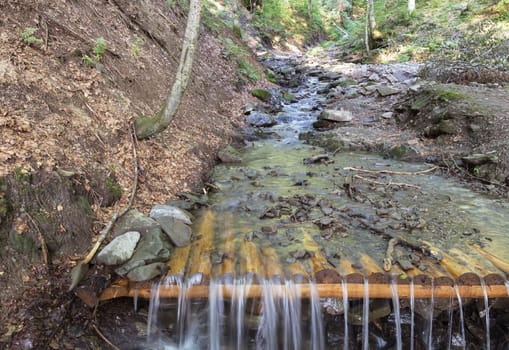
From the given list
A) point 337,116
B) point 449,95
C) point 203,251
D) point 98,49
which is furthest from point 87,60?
point 449,95

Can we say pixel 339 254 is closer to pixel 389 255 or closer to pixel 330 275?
pixel 330 275

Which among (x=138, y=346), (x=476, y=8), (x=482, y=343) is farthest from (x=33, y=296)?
(x=476, y=8)

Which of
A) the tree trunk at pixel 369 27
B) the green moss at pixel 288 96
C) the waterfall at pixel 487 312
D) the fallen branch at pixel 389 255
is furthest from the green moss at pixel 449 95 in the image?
the tree trunk at pixel 369 27

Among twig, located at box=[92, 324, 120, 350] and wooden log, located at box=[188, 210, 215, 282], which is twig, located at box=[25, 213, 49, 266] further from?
wooden log, located at box=[188, 210, 215, 282]

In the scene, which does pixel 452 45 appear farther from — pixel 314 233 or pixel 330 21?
pixel 330 21

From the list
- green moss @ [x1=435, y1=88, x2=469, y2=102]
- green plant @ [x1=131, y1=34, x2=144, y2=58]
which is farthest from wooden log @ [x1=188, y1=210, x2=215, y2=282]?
green moss @ [x1=435, y1=88, x2=469, y2=102]

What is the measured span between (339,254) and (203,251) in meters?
1.80

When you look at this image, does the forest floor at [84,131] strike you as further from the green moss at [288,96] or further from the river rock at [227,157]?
the green moss at [288,96]


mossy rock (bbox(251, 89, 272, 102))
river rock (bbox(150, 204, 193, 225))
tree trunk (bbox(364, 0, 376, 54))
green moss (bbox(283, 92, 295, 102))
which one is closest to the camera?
river rock (bbox(150, 204, 193, 225))

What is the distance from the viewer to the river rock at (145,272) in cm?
392

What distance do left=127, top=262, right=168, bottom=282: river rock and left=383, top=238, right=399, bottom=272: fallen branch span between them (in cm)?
270

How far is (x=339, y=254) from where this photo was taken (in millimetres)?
4379

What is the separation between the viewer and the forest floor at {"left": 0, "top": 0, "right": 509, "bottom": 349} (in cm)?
350

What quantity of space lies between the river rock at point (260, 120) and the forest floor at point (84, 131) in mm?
888
